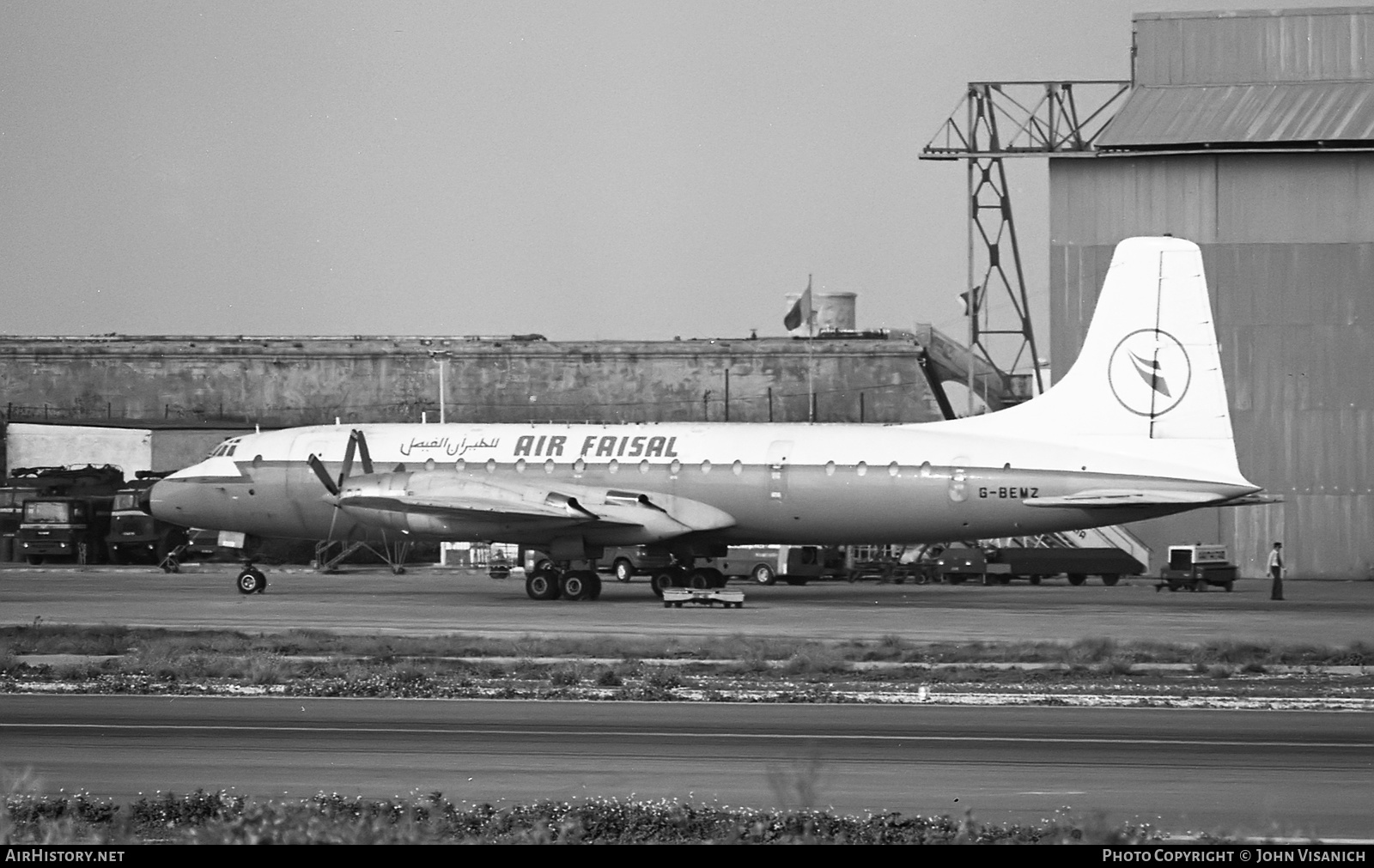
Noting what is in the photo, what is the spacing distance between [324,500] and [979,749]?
27.7 meters

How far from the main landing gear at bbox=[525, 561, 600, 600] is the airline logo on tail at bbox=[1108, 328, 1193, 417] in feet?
44.4

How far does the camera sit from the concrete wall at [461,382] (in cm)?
7550

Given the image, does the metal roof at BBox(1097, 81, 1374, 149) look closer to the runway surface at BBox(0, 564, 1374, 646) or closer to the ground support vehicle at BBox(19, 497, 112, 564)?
the runway surface at BBox(0, 564, 1374, 646)

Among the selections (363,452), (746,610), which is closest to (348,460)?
(363,452)

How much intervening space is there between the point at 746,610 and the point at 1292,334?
26.6 meters

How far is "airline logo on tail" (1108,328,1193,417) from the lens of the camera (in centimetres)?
3591

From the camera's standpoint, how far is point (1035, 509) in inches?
1407

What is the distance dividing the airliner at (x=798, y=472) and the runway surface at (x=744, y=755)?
55.7 ft

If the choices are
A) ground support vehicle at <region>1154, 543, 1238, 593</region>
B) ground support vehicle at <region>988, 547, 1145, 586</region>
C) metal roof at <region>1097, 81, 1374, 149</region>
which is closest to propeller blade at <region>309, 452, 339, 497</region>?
ground support vehicle at <region>988, 547, 1145, 586</region>

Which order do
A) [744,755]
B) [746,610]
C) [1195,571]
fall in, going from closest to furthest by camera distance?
[744,755]
[746,610]
[1195,571]

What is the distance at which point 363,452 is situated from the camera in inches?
1580

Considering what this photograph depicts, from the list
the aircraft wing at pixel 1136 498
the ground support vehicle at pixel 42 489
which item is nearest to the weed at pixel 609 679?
the aircraft wing at pixel 1136 498

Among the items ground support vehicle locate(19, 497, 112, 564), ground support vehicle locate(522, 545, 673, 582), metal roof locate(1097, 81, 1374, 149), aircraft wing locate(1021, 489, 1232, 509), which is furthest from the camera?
ground support vehicle locate(19, 497, 112, 564)

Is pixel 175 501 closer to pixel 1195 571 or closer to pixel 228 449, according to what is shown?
pixel 228 449
